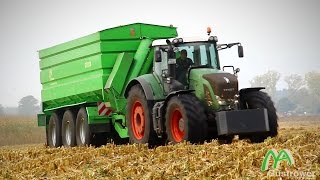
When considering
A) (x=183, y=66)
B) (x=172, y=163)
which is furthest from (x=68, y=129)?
(x=172, y=163)

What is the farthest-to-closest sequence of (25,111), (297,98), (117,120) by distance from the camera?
1. (25,111)
2. (297,98)
3. (117,120)

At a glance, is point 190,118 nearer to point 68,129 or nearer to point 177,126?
point 177,126

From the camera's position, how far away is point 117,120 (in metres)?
15.1

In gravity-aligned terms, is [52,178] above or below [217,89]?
below

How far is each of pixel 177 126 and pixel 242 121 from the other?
1.43 m

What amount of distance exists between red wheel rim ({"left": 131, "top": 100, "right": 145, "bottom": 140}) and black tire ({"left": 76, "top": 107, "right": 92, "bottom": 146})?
219 centimetres

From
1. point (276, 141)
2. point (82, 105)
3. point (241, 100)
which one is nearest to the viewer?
point (276, 141)

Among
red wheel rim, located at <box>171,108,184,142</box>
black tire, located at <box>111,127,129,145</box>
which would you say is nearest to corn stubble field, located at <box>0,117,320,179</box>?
red wheel rim, located at <box>171,108,184,142</box>

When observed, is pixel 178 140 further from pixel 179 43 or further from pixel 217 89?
pixel 179 43

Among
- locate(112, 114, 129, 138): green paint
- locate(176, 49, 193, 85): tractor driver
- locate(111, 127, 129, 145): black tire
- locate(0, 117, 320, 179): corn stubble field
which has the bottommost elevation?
locate(0, 117, 320, 179): corn stubble field

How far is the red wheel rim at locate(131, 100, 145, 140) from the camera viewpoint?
43.4 ft

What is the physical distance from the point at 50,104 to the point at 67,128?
164cm

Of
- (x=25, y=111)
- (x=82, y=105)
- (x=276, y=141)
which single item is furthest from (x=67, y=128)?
(x=25, y=111)

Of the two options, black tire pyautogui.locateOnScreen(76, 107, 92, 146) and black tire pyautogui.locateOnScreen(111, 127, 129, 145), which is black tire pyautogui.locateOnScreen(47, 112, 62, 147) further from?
black tire pyautogui.locateOnScreen(111, 127, 129, 145)
